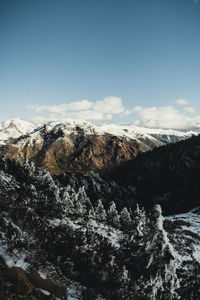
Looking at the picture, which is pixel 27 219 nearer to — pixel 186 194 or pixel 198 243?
pixel 198 243

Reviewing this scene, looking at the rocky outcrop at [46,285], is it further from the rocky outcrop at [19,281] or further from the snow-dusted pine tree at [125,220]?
the snow-dusted pine tree at [125,220]

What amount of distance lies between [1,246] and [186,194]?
84876 mm

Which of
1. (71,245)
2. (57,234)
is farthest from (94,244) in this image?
(57,234)

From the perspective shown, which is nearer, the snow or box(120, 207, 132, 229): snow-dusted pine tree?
the snow

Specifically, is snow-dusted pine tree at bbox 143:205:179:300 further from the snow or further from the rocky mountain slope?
the snow

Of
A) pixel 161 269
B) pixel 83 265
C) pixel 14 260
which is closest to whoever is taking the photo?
pixel 161 269

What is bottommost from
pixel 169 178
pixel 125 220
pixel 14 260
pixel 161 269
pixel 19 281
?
pixel 125 220

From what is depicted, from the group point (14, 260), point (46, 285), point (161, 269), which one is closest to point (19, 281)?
point (46, 285)

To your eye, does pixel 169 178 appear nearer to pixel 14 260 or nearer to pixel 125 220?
pixel 125 220

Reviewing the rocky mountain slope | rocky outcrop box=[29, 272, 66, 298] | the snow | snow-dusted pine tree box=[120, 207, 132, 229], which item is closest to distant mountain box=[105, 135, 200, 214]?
snow-dusted pine tree box=[120, 207, 132, 229]

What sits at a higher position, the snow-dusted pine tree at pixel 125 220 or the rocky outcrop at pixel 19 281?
the rocky outcrop at pixel 19 281

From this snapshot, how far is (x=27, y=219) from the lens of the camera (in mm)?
17328

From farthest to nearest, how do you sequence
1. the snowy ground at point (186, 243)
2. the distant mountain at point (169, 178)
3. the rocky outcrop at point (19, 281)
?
the distant mountain at point (169, 178), the snowy ground at point (186, 243), the rocky outcrop at point (19, 281)

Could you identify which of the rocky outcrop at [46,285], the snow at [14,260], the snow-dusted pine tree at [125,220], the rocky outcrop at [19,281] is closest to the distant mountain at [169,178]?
the snow-dusted pine tree at [125,220]
